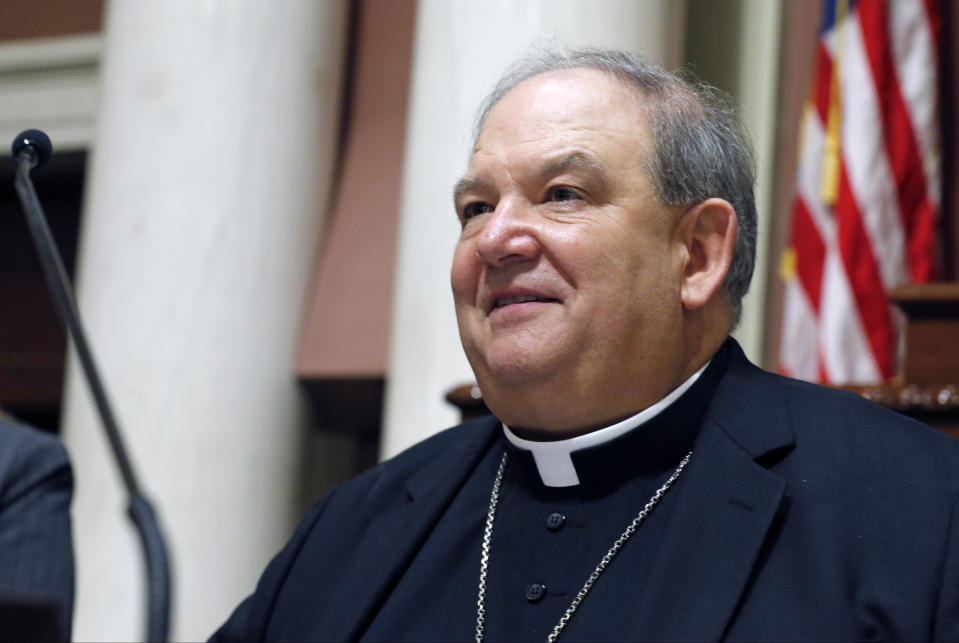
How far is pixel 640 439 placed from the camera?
2.11m

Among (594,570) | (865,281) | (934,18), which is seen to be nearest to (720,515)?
(594,570)

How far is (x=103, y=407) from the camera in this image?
Answer: 5.17 ft

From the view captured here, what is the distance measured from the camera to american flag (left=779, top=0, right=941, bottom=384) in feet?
12.8

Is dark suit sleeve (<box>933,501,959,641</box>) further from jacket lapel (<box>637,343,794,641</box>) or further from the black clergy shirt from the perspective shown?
the black clergy shirt

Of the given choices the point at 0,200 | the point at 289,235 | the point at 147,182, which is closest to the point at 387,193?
the point at 289,235

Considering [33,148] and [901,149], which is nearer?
[33,148]

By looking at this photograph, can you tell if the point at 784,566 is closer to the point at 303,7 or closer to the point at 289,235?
the point at 289,235

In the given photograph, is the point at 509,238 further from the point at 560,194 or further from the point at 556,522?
the point at 556,522

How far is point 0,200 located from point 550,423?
157 inches

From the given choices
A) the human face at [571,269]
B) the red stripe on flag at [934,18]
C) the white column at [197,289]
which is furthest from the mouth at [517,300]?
the red stripe on flag at [934,18]

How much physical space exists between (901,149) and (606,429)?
2.21m

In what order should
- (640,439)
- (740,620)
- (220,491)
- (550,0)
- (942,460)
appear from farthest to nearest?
(220,491) < (550,0) < (640,439) < (942,460) < (740,620)

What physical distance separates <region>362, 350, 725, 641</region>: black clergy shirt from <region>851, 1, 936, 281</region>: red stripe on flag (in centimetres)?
201

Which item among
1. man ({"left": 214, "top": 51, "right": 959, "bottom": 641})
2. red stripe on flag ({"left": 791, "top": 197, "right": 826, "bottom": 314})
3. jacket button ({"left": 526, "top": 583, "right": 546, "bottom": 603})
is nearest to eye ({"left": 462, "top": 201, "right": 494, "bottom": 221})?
man ({"left": 214, "top": 51, "right": 959, "bottom": 641})
